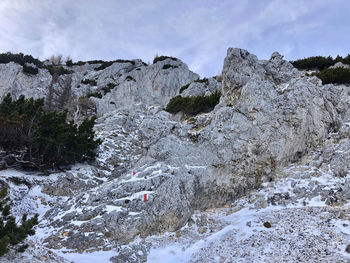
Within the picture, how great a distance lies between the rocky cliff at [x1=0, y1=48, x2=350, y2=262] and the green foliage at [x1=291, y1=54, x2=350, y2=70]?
8312 mm

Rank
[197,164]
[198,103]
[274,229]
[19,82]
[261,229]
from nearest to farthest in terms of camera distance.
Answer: [274,229], [261,229], [197,164], [198,103], [19,82]

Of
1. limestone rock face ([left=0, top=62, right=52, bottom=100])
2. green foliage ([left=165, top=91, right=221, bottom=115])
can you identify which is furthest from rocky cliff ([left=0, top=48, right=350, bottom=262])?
limestone rock face ([left=0, top=62, right=52, bottom=100])

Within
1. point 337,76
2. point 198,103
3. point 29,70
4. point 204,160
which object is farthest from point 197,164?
point 29,70

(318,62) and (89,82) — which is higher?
(89,82)

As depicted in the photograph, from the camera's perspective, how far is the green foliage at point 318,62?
99.3ft

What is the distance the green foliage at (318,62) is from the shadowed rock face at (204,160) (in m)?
11.7

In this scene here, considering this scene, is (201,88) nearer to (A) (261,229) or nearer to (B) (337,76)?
(B) (337,76)

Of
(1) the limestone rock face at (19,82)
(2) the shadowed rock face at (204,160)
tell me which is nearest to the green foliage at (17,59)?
(1) the limestone rock face at (19,82)

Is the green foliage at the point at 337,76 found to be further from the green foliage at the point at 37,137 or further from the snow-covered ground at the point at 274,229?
the green foliage at the point at 37,137

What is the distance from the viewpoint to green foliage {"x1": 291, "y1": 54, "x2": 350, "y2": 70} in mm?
30281

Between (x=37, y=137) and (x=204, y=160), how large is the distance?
12.1m

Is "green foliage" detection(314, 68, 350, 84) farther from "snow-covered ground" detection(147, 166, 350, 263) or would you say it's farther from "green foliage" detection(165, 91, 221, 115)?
"snow-covered ground" detection(147, 166, 350, 263)

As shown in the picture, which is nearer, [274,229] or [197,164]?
[274,229]

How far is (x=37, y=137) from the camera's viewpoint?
60.0 ft
